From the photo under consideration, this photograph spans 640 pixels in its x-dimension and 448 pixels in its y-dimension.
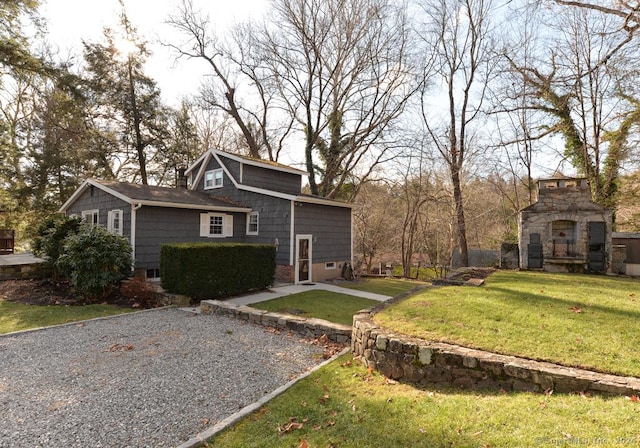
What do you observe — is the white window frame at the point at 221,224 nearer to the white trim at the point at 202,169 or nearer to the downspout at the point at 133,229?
the downspout at the point at 133,229

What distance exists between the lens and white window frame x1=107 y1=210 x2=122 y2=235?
1270 cm

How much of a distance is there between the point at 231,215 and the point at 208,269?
207 inches

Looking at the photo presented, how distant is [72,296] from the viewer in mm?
10523

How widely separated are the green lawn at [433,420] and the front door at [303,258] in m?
9.34

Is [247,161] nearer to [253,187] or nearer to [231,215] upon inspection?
[253,187]

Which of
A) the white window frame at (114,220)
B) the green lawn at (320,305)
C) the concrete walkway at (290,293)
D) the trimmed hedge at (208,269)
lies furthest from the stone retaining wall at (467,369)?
the white window frame at (114,220)

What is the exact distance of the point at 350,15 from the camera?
19.7 m

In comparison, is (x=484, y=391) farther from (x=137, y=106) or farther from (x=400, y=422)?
(x=137, y=106)

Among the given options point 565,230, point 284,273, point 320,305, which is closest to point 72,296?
point 284,273

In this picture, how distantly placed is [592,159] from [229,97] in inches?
916

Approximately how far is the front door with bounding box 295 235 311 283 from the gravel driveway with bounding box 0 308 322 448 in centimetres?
607

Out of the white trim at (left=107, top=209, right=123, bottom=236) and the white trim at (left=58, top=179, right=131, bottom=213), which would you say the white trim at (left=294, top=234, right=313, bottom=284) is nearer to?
the white trim at (left=58, top=179, right=131, bottom=213)

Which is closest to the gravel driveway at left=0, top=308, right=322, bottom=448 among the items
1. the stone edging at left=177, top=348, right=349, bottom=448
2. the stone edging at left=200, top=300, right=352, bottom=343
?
the stone edging at left=177, top=348, right=349, bottom=448

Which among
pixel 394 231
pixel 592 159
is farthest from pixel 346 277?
pixel 592 159
